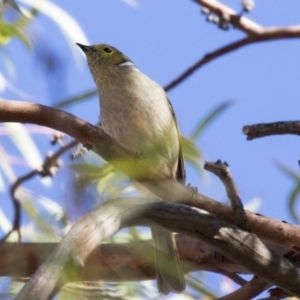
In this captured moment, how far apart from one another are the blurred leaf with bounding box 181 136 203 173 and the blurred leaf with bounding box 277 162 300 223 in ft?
0.82

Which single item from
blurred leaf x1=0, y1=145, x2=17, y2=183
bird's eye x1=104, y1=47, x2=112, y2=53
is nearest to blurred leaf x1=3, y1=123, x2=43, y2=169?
blurred leaf x1=0, y1=145, x2=17, y2=183

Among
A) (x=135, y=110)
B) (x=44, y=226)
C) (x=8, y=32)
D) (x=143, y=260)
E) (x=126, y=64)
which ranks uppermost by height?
(x=8, y=32)

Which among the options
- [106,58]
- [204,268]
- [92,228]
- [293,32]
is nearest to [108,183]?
[92,228]

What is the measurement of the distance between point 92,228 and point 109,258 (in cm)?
130

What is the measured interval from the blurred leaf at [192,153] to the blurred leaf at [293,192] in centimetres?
25

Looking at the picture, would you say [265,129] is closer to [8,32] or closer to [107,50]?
[8,32]

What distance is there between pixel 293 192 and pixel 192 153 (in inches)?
17.5

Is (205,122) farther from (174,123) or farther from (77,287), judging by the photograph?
(174,123)

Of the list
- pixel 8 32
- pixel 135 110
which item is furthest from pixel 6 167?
pixel 135 110

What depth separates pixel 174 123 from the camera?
335 centimetres

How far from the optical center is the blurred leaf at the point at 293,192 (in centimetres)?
170

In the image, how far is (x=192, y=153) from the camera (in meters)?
2.08

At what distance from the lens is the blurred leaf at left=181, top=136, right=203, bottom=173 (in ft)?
6.45

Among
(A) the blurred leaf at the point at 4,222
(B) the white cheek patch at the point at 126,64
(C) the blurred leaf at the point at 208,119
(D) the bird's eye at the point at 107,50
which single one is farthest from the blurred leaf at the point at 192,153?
(D) the bird's eye at the point at 107,50
